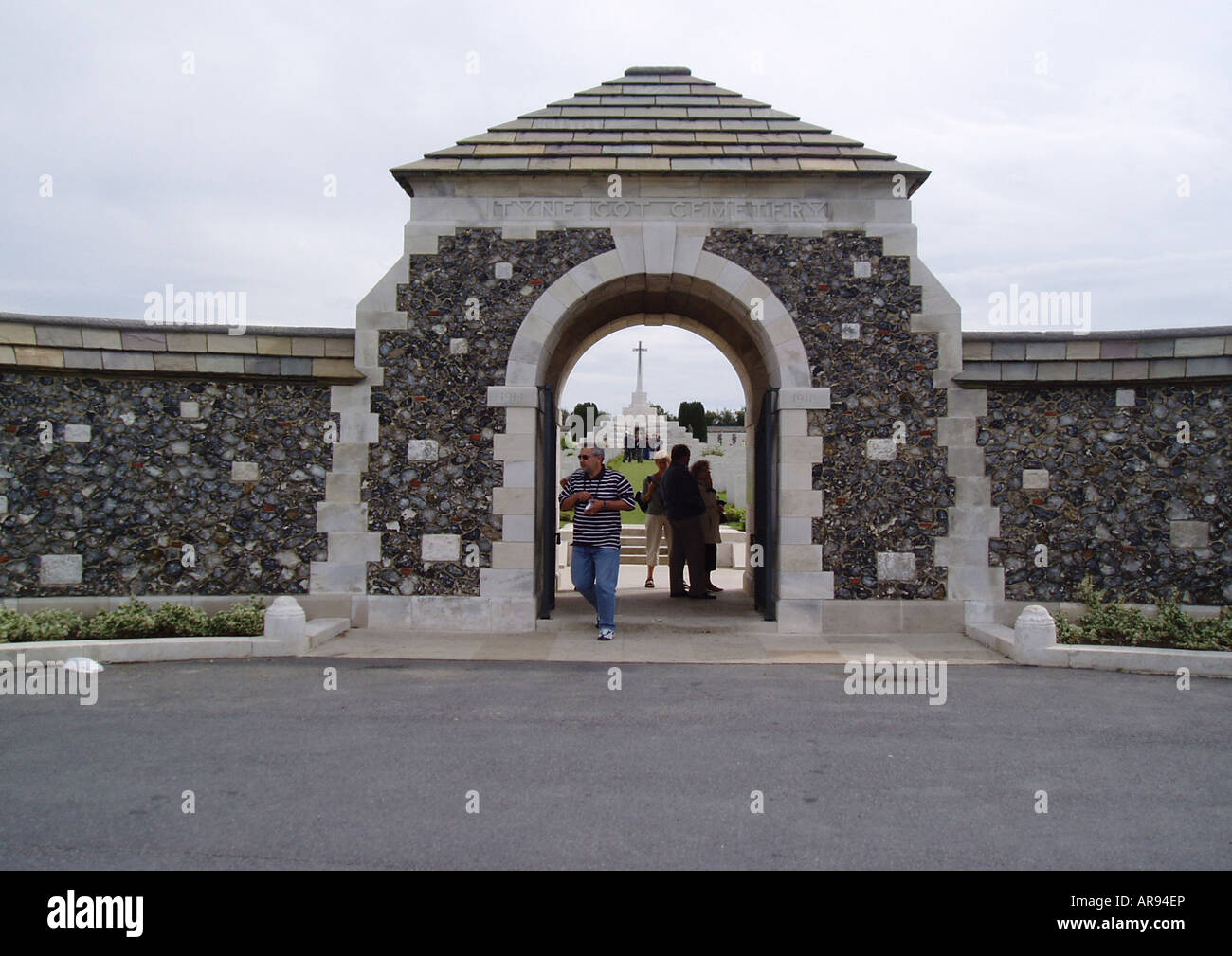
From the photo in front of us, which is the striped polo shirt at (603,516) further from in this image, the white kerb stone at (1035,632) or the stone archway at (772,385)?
the white kerb stone at (1035,632)

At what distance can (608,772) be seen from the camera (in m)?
4.93

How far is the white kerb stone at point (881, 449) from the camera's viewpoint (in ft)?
30.1

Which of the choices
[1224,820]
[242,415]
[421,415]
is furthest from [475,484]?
[1224,820]

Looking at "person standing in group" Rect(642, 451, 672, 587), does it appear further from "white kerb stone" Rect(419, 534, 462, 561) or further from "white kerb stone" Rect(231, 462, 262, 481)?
"white kerb stone" Rect(231, 462, 262, 481)

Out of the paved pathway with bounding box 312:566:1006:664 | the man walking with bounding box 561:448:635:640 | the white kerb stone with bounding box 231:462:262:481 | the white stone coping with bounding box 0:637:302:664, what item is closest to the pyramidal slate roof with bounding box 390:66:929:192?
the man walking with bounding box 561:448:635:640

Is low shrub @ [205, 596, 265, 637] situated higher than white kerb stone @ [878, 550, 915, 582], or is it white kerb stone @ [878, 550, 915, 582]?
white kerb stone @ [878, 550, 915, 582]

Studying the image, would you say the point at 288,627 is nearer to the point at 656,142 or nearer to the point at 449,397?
the point at 449,397

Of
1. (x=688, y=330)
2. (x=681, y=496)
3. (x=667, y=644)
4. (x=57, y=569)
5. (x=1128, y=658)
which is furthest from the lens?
(x=688, y=330)

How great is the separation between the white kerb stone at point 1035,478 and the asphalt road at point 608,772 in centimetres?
223

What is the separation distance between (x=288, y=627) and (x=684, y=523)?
5.30 metres

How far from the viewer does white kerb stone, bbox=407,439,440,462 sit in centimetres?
923

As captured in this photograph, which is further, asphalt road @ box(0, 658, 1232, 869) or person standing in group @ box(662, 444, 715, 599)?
person standing in group @ box(662, 444, 715, 599)

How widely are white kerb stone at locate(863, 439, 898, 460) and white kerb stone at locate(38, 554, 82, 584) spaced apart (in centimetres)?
769

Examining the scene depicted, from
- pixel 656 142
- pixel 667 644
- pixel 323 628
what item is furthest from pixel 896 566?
pixel 323 628
